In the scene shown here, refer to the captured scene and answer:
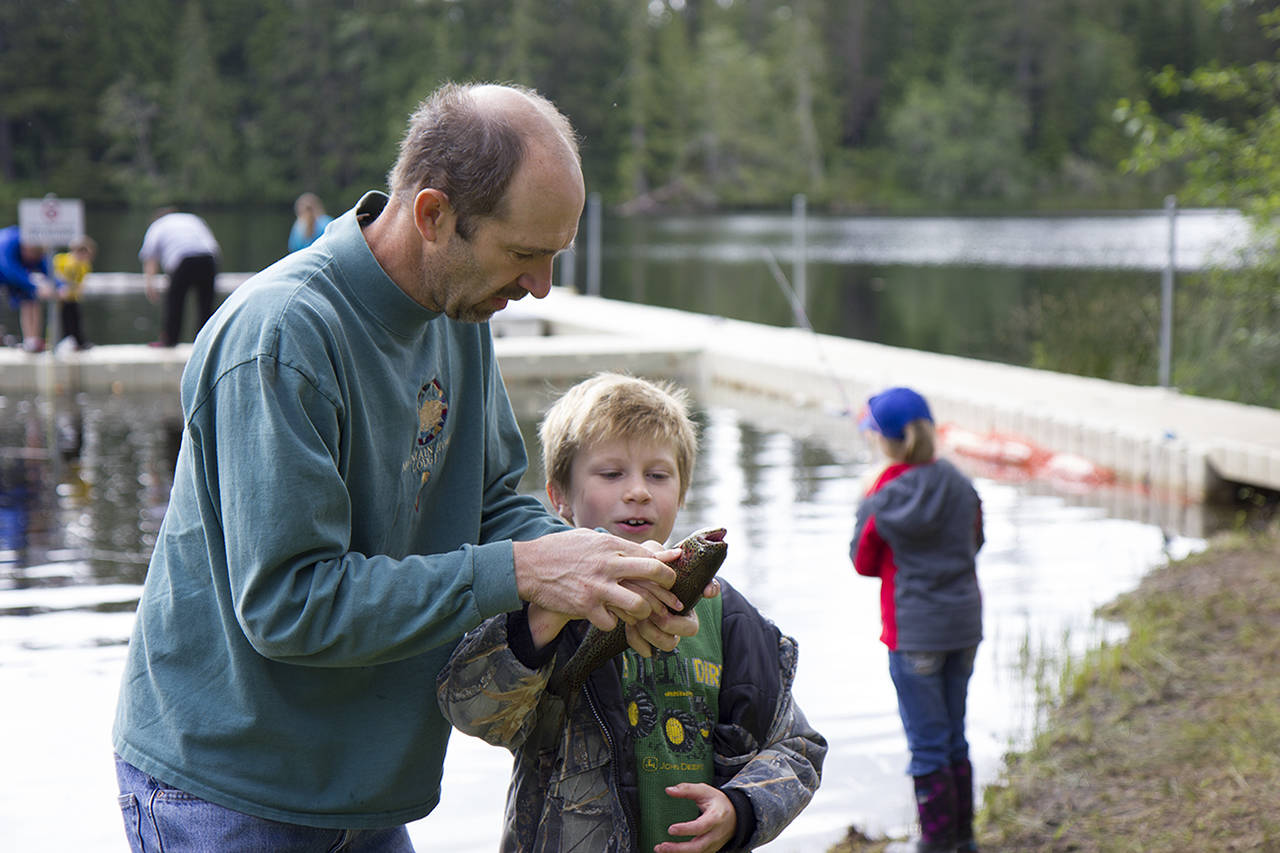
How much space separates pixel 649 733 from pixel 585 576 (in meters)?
0.43

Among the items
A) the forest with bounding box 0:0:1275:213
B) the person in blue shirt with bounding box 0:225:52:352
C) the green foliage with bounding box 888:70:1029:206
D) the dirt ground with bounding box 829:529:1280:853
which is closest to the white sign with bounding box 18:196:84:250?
the person in blue shirt with bounding box 0:225:52:352

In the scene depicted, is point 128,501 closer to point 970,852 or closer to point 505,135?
point 970,852

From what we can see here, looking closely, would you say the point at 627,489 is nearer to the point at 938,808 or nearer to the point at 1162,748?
the point at 938,808

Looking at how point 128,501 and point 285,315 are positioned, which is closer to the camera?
point 285,315

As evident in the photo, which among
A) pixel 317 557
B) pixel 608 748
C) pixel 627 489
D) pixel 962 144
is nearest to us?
pixel 317 557

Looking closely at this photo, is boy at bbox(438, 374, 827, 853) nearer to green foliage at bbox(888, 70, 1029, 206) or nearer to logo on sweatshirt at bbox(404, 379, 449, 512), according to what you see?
logo on sweatshirt at bbox(404, 379, 449, 512)

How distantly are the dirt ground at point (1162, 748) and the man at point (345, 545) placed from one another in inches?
86.7

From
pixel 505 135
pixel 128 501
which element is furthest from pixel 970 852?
pixel 128 501

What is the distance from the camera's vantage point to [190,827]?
5.86 feet

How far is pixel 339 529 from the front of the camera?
168 centimetres

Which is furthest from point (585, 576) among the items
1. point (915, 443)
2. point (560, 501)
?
point (915, 443)

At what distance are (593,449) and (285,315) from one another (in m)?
0.69

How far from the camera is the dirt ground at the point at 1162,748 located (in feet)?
11.5

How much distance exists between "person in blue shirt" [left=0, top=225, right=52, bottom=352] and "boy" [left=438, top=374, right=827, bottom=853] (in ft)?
42.1
